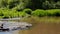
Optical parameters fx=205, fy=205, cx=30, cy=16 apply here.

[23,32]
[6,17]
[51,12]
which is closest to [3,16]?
[6,17]

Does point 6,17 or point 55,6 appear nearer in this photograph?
point 6,17

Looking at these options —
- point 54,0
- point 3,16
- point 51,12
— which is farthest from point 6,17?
point 54,0

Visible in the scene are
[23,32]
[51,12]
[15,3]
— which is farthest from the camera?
[15,3]

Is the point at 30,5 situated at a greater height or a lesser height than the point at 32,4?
lesser

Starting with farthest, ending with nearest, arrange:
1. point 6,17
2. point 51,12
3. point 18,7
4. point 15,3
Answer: point 15,3 → point 18,7 → point 51,12 → point 6,17

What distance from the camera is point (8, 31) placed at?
1703cm

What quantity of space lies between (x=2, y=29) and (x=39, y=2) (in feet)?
58.9

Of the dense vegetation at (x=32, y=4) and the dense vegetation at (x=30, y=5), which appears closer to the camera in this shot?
the dense vegetation at (x=30, y=5)

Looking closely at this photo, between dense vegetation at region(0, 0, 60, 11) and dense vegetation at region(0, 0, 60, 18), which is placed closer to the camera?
dense vegetation at region(0, 0, 60, 18)

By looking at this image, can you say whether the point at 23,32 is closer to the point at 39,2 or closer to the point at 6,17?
the point at 6,17

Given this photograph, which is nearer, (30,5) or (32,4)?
(30,5)

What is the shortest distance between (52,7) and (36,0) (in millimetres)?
2943

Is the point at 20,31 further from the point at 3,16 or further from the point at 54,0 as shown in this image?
the point at 54,0

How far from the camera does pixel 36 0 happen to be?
34656 mm
